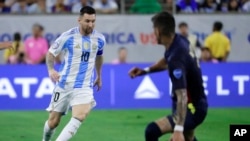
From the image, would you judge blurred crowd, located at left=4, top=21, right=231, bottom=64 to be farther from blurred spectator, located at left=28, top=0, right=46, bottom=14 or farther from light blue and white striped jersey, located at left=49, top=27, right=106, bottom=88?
light blue and white striped jersey, located at left=49, top=27, right=106, bottom=88

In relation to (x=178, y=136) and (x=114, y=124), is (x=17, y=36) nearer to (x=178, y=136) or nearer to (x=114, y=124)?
(x=114, y=124)

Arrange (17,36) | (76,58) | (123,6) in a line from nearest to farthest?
(76,58) < (17,36) < (123,6)

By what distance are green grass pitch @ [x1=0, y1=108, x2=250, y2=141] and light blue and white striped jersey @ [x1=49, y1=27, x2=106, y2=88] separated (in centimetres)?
223

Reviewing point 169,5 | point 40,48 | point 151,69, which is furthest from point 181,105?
point 169,5

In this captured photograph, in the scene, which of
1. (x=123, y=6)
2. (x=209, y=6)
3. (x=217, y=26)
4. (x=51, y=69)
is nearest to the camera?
(x=51, y=69)

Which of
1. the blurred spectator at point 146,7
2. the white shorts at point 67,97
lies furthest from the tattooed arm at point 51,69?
the blurred spectator at point 146,7

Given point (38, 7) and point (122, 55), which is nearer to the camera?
point (122, 55)

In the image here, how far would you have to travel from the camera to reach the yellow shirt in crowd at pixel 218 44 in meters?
25.2

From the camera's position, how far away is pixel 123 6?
2619 centimetres

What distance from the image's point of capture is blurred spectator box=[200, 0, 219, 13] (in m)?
26.9

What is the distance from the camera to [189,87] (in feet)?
36.8

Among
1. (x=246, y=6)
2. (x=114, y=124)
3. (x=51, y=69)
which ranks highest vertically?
(x=51, y=69)

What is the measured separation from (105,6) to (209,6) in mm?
3236

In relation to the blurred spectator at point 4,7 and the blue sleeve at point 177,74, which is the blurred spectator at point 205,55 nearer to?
the blurred spectator at point 4,7
